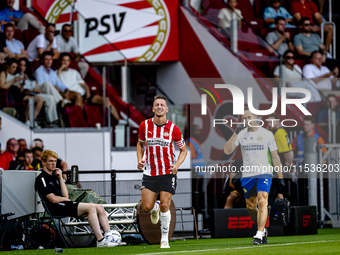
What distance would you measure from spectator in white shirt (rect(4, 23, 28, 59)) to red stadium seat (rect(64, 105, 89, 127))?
2.00m

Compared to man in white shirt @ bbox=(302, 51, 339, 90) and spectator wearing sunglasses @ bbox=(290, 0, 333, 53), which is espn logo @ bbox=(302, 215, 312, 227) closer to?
man in white shirt @ bbox=(302, 51, 339, 90)

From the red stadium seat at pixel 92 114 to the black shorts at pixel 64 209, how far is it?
4.71 m

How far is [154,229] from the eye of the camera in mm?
9906

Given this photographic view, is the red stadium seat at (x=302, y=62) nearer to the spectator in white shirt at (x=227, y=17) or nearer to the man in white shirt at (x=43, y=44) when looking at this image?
the spectator in white shirt at (x=227, y=17)

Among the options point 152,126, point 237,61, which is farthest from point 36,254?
point 237,61

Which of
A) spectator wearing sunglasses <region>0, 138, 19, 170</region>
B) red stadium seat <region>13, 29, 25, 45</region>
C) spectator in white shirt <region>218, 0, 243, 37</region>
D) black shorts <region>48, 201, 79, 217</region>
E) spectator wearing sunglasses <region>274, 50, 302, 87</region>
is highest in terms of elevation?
spectator in white shirt <region>218, 0, 243, 37</region>

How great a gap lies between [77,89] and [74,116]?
24.5 inches

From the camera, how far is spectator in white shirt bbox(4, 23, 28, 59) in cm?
1504

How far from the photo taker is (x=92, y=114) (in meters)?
14.0

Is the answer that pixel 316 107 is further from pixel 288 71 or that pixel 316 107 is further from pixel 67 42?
pixel 67 42

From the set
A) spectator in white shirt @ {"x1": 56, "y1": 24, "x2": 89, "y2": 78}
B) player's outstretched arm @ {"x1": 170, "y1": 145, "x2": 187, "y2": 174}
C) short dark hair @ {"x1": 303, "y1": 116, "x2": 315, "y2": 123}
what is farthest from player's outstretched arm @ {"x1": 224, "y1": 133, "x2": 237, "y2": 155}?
spectator in white shirt @ {"x1": 56, "y1": 24, "x2": 89, "y2": 78}

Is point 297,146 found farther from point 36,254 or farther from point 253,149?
point 36,254

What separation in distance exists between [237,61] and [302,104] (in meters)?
2.74

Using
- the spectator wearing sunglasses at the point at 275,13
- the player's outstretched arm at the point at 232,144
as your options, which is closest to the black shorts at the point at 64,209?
the player's outstretched arm at the point at 232,144
